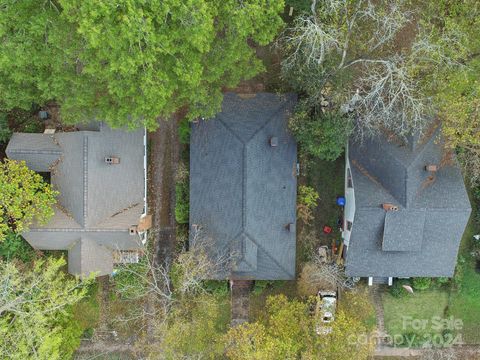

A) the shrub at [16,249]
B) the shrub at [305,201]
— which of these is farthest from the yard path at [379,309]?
the shrub at [16,249]

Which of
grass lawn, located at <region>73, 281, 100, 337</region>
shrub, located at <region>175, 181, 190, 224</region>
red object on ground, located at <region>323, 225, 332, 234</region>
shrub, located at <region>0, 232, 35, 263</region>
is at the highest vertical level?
shrub, located at <region>175, 181, 190, 224</region>

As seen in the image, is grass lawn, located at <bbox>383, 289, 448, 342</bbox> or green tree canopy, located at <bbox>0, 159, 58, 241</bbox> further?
grass lawn, located at <bbox>383, 289, 448, 342</bbox>

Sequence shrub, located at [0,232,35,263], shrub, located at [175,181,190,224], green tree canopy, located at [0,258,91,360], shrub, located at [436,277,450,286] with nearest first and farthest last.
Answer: green tree canopy, located at [0,258,91,360], shrub, located at [0,232,35,263], shrub, located at [175,181,190,224], shrub, located at [436,277,450,286]

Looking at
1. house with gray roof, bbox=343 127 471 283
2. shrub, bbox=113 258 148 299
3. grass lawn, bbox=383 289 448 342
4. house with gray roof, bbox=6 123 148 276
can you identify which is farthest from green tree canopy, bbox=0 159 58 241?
grass lawn, bbox=383 289 448 342

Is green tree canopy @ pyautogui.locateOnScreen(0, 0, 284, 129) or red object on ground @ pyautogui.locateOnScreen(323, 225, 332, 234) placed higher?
green tree canopy @ pyautogui.locateOnScreen(0, 0, 284, 129)

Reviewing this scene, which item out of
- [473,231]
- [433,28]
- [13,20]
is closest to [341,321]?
[473,231]

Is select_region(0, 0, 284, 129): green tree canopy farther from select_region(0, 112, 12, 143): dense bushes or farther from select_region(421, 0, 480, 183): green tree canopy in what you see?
select_region(421, 0, 480, 183): green tree canopy

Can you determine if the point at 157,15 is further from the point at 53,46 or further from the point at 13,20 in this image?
the point at 13,20

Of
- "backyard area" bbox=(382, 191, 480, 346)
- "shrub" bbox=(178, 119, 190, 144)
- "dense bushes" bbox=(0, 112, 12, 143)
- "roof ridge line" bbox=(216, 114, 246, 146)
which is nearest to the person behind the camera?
"roof ridge line" bbox=(216, 114, 246, 146)
